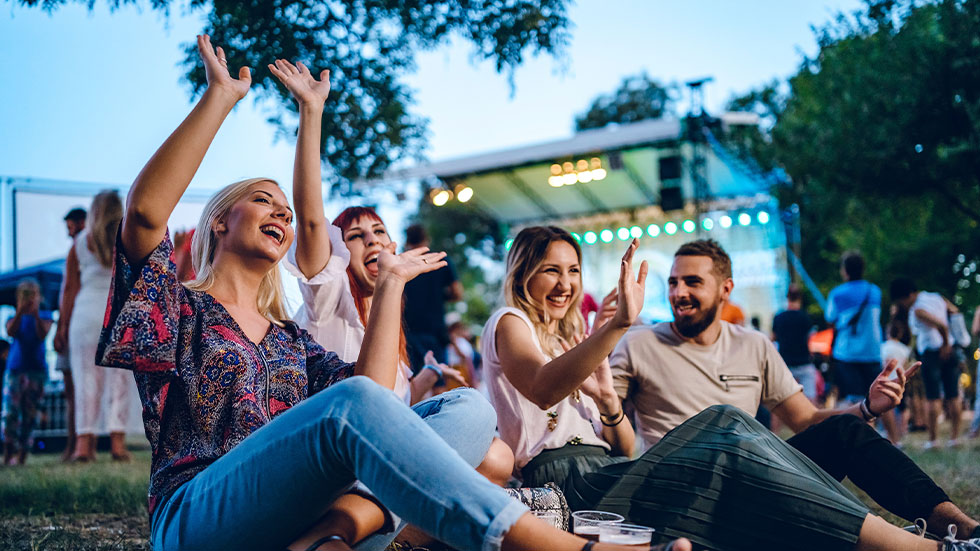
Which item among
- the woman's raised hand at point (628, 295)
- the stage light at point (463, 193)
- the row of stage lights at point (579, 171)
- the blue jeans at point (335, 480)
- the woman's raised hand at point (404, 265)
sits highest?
the row of stage lights at point (579, 171)

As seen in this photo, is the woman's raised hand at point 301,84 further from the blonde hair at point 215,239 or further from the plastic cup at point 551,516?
the plastic cup at point 551,516

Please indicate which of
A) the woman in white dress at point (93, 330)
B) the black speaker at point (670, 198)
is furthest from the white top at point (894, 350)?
the woman in white dress at point (93, 330)

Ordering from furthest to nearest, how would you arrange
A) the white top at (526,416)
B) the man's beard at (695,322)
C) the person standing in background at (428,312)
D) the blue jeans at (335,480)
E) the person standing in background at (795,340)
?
the person standing in background at (795,340) → the person standing in background at (428,312) → the man's beard at (695,322) → the white top at (526,416) → the blue jeans at (335,480)

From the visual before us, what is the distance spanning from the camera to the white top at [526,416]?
2869mm

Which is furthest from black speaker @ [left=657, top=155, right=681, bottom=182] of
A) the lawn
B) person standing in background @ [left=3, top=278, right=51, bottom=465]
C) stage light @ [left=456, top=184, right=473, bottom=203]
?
person standing in background @ [left=3, top=278, right=51, bottom=465]

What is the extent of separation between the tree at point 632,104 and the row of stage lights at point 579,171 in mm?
14897

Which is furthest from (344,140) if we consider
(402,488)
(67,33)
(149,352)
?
(402,488)

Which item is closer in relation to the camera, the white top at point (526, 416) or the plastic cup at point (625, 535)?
the plastic cup at point (625, 535)

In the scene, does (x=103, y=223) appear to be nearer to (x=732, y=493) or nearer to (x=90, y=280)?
(x=90, y=280)

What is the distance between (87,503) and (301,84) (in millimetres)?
2603

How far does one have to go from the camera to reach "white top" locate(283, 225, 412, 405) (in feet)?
9.98

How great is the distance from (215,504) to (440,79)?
3.78m

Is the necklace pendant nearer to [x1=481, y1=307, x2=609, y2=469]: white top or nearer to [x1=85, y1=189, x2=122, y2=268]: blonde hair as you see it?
[x1=481, y1=307, x2=609, y2=469]: white top

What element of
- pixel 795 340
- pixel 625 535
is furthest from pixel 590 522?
pixel 795 340
